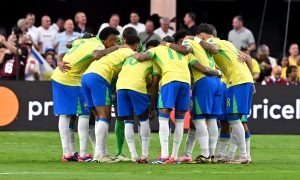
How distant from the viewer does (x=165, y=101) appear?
1861 cm

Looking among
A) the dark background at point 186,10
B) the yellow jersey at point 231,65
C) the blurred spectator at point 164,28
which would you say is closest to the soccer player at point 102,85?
the yellow jersey at point 231,65

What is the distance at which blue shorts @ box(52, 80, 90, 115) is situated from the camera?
19.4m

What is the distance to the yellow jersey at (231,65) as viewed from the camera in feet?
63.2

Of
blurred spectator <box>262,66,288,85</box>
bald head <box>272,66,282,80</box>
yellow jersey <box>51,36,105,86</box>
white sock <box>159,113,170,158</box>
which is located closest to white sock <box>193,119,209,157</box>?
white sock <box>159,113,170,158</box>

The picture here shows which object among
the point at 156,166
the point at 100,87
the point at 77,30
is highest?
the point at 77,30

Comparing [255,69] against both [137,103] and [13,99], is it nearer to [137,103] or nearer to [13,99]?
[13,99]

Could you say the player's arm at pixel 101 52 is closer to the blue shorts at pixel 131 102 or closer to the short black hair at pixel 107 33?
the short black hair at pixel 107 33

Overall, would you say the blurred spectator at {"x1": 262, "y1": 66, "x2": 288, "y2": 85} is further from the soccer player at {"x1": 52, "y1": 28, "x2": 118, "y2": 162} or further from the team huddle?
the soccer player at {"x1": 52, "y1": 28, "x2": 118, "y2": 162}

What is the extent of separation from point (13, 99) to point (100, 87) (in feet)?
28.1

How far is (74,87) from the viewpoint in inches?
771

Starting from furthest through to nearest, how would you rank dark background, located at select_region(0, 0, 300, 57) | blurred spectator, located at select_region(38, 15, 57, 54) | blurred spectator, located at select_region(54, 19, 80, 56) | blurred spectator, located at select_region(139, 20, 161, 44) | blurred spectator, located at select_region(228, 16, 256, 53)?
dark background, located at select_region(0, 0, 300, 57) → blurred spectator, located at select_region(228, 16, 256, 53) → blurred spectator, located at select_region(38, 15, 57, 54) → blurred spectator, located at select_region(54, 19, 80, 56) → blurred spectator, located at select_region(139, 20, 161, 44)

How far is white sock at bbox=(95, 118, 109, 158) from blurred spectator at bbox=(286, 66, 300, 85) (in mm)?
11247

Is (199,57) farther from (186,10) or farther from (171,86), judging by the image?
(186,10)

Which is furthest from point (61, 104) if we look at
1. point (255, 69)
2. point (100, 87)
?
point (255, 69)
